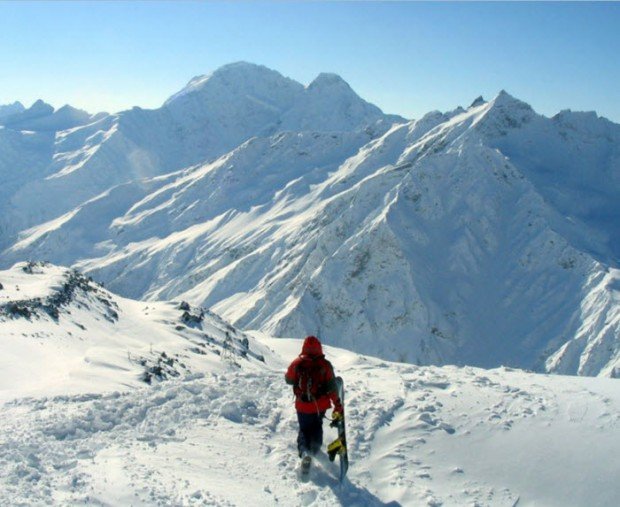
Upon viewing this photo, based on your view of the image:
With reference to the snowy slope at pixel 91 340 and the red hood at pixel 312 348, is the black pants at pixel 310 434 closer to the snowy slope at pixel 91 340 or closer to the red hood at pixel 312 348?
the red hood at pixel 312 348

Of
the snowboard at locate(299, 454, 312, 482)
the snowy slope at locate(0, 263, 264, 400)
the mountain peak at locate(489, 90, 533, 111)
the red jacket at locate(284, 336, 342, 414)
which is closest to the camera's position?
the snowboard at locate(299, 454, 312, 482)

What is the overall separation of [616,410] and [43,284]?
33.1 metres

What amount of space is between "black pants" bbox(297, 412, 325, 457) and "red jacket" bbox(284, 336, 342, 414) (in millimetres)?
Result: 121

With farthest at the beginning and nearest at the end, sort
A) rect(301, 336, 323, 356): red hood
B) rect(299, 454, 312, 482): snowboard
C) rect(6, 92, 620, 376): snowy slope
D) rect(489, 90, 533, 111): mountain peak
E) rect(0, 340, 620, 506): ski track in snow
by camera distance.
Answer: rect(489, 90, 533, 111): mountain peak < rect(6, 92, 620, 376): snowy slope < rect(301, 336, 323, 356): red hood < rect(299, 454, 312, 482): snowboard < rect(0, 340, 620, 506): ski track in snow

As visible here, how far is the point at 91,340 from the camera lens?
27.6 metres

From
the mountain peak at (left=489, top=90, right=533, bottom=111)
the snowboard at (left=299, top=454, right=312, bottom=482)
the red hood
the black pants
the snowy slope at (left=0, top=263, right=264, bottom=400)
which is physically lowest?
the snowy slope at (left=0, top=263, right=264, bottom=400)

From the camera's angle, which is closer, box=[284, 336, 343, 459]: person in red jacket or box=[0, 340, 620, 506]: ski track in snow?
box=[0, 340, 620, 506]: ski track in snow

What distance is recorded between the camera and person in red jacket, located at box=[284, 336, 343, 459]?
10570 mm

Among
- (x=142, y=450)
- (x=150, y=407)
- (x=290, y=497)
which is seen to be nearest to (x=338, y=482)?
(x=290, y=497)

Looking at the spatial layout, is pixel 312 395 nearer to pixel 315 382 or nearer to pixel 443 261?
pixel 315 382

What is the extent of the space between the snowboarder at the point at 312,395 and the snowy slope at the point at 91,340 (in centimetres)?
581

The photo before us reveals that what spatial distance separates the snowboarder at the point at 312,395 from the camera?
34.7ft

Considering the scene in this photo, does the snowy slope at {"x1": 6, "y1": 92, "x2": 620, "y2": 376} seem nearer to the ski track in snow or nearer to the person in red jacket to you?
the ski track in snow

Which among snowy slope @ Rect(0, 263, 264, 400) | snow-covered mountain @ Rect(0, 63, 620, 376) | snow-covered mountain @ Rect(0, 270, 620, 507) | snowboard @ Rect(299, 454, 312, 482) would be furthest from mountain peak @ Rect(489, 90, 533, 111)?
snowboard @ Rect(299, 454, 312, 482)
